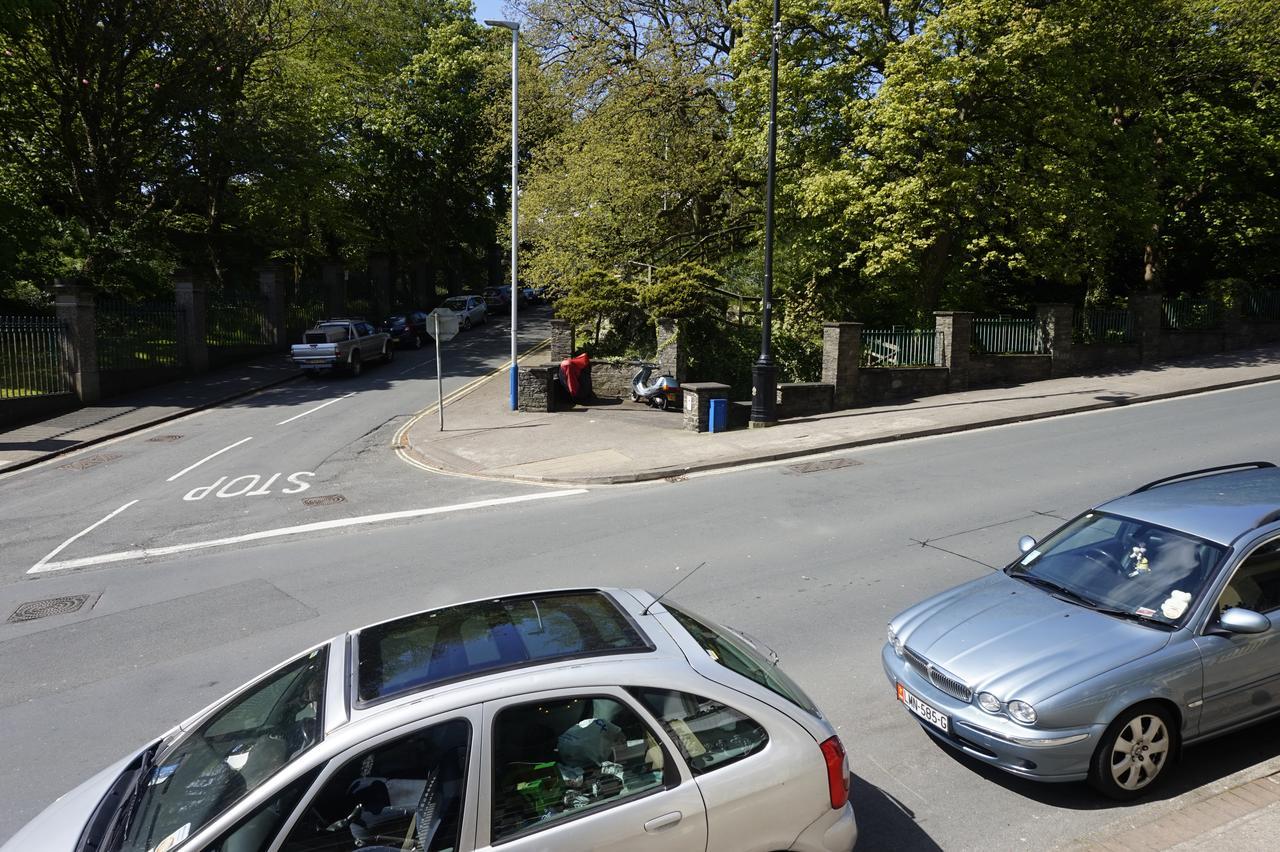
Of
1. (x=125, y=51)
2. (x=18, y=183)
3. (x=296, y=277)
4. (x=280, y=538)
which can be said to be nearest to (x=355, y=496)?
(x=280, y=538)

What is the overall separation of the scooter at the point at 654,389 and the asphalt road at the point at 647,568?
580 centimetres

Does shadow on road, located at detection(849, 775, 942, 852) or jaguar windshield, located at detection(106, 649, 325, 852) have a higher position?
jaguar windshield, located at detection(106, 649, 325, 852)

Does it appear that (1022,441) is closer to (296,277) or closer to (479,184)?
(296,277)

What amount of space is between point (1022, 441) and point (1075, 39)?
11734 mm

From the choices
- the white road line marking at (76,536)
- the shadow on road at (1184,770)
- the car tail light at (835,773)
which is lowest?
the white road line marking at (76,536)

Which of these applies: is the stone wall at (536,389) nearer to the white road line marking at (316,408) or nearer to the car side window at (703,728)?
the white road line marking at (316,408)

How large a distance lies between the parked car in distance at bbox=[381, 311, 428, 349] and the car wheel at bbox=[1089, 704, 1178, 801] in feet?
110

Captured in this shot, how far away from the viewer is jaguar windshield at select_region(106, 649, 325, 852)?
327 cm

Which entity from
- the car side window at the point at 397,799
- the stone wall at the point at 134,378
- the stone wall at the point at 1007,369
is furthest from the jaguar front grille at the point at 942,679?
the stone wall at the point at 134,378

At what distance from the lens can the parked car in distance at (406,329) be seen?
36.3m

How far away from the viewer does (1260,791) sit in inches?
196

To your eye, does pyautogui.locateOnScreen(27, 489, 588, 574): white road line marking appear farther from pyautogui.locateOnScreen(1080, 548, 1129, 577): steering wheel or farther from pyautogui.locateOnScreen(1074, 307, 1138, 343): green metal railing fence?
pyautogui.locateOnScreen(1074, 307, 1138, 343): green metal railing fence

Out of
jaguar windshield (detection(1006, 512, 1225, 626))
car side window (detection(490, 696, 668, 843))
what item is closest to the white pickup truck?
jaguar windshield (detection(1006, 512, 1225, 626))

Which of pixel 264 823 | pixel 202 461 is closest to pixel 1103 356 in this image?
pixel 202 461
